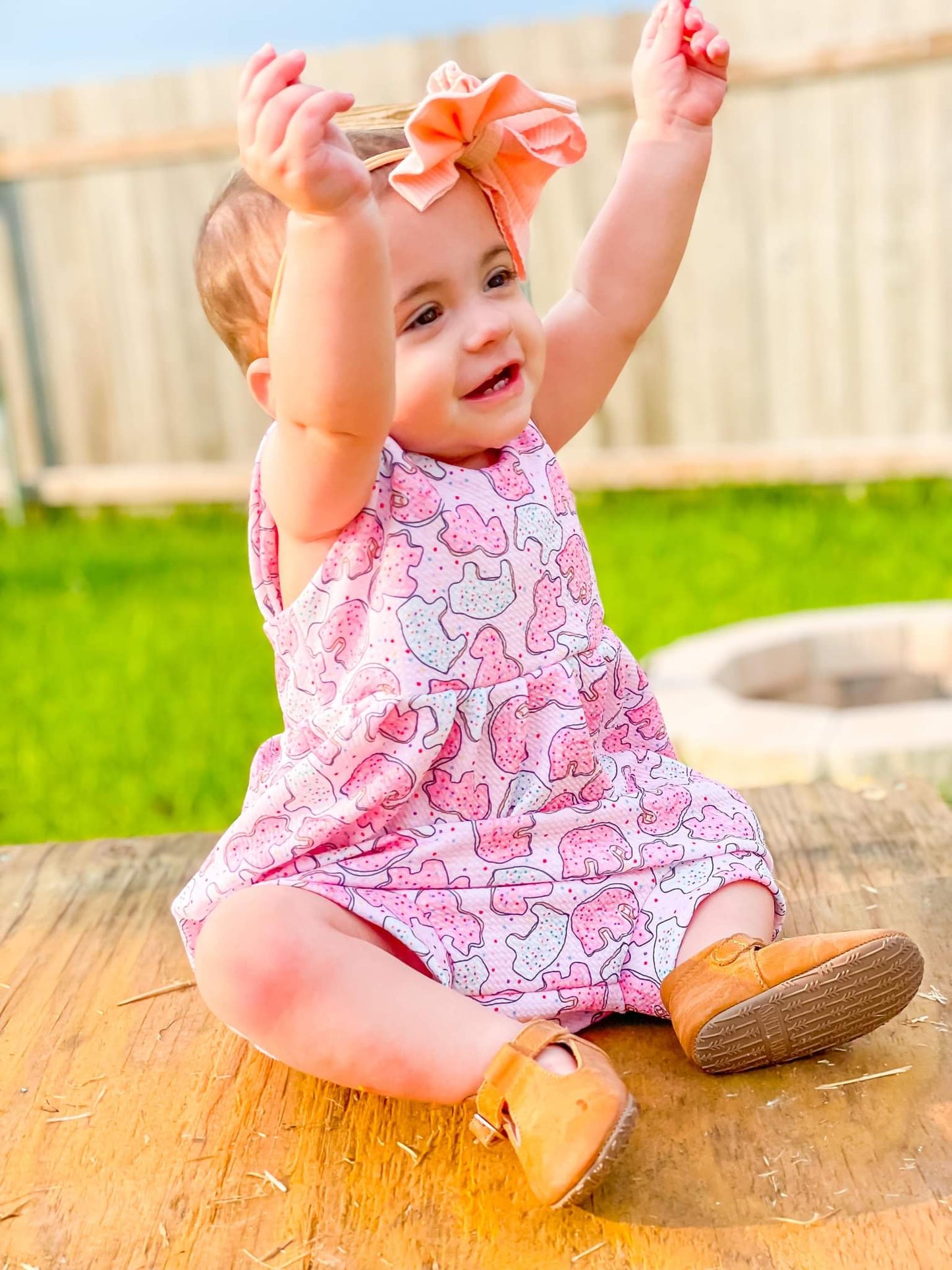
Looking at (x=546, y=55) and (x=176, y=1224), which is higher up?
(x=546, y=55)

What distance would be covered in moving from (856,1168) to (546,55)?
5.50m

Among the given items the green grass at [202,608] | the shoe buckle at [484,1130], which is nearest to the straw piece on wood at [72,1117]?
Answer: the shoe buckle at [484,1130]

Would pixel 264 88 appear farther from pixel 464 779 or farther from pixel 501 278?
pixel 464 779

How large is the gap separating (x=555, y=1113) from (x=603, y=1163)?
0.19 ft

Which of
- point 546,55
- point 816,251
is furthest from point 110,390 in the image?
point 816,251

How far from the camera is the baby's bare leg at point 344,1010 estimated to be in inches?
53.2

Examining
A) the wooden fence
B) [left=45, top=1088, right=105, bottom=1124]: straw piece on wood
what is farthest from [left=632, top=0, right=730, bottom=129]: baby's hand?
the wooden fence

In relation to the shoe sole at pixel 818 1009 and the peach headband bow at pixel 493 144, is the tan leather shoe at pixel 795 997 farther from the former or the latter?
the peach headband bow at pixel 493 144

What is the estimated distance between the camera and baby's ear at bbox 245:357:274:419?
4.91 feet

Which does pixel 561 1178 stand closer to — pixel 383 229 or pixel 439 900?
pixel 439 900

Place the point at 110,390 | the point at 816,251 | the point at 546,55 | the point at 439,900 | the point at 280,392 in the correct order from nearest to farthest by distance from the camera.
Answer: the point at 280,392 < the point at 439,900 < the point at 816,251 < the point at 546,55 < the point at 110,390

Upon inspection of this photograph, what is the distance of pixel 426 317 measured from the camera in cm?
148

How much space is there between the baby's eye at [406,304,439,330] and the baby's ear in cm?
15

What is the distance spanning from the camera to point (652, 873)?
1.60 metres
